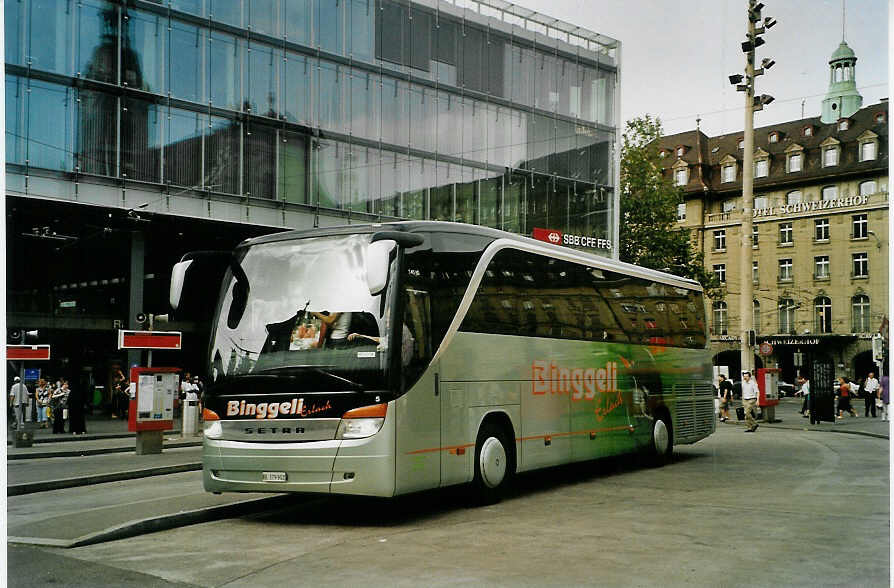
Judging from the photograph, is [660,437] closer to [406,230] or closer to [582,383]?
[582,383]

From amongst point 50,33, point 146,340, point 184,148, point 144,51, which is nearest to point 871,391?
point 184,148

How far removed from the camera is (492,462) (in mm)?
11664

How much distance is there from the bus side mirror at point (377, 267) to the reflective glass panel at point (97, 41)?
1952 centimetres

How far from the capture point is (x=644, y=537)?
29.3 feet

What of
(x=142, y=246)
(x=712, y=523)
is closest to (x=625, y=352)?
(x=712, y=523)

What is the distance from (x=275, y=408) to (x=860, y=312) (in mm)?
7284

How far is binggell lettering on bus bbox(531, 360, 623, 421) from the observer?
12.9 meters

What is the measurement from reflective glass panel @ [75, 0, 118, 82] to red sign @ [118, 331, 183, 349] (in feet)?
35.3

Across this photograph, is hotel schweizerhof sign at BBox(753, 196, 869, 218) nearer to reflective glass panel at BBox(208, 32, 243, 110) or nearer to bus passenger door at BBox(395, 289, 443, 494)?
bus passenger door at BBox(395, 289, 443, 494)

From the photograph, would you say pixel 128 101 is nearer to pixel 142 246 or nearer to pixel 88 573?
pixel 142 246

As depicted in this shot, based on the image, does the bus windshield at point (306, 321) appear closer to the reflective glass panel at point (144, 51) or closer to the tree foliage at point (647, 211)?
the reflective glass panel at point (144, 51)

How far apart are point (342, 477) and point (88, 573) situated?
2734mm

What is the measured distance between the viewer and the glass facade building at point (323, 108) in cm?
2586

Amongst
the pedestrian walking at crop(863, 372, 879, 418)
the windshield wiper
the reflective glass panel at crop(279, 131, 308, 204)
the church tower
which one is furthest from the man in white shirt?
the windshield wiper
